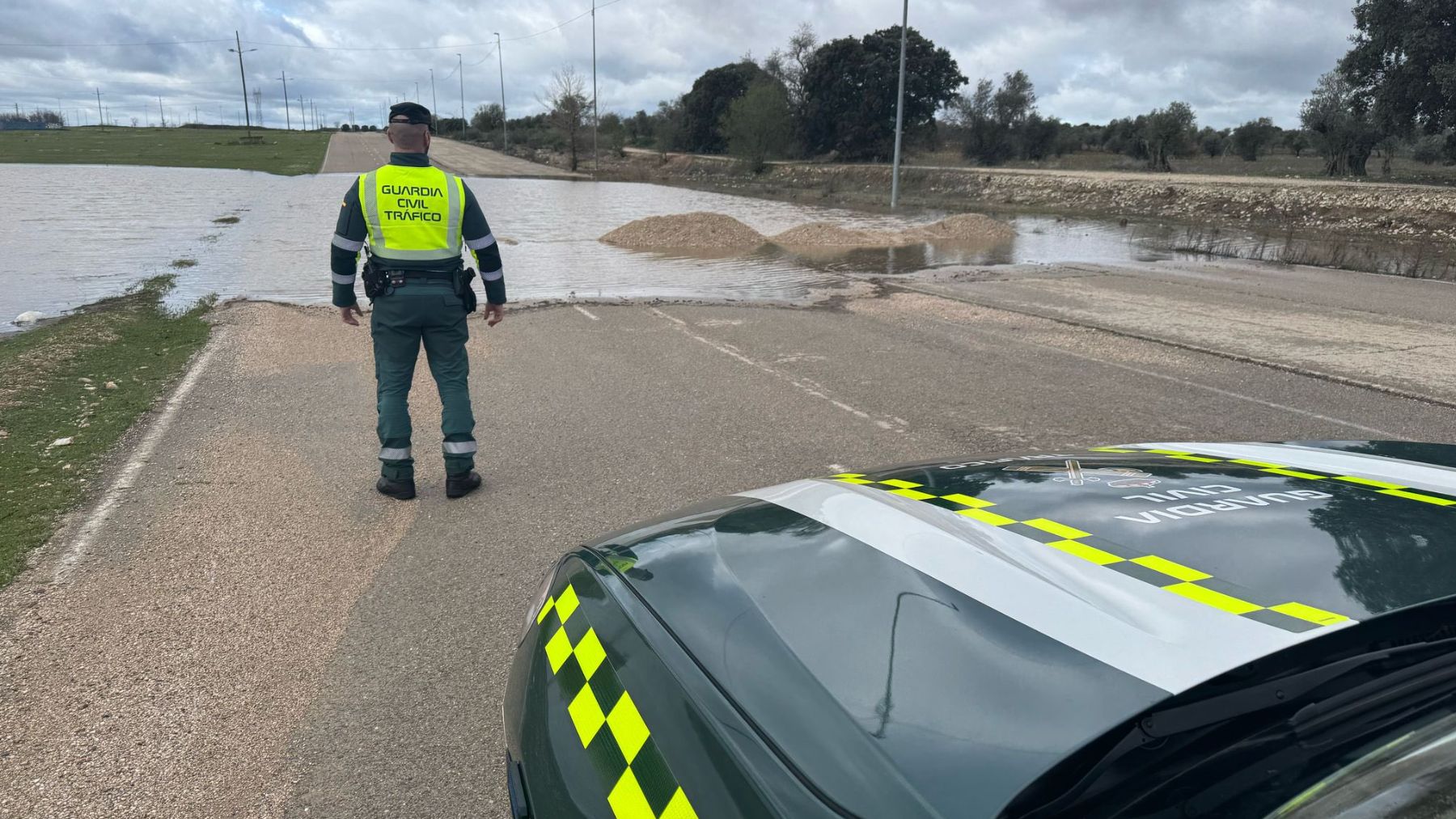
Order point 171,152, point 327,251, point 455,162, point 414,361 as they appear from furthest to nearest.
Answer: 1. point 455,162
2. point 171,152
3. point 327,251
4. point 414,361

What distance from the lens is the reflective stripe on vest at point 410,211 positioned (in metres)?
4.55

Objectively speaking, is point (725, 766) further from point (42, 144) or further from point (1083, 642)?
point (42, 144)

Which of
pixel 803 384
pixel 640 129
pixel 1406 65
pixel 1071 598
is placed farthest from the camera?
pixel 640 129

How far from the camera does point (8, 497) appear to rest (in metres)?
4.66

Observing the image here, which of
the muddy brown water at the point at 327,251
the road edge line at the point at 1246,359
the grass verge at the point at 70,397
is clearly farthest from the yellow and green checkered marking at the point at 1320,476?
A: the muddy brown water at the point at 327,251

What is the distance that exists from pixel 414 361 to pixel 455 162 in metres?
71.0

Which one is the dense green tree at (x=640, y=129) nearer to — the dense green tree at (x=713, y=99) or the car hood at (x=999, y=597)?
the dense green tree at (x=713, y=99)

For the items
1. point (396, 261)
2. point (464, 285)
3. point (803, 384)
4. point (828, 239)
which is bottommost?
point (803, 384)

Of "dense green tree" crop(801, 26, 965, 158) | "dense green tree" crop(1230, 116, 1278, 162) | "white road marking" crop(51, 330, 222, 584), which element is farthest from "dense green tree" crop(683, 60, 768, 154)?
"white road marking" crop(51, 330, 222, 584)

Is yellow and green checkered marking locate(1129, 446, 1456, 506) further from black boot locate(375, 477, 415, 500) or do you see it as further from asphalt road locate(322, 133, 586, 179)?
asphalt road locate(322, 133, 586, 179)

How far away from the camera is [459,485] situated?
487 centimetres

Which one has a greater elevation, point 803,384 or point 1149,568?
point 1149,568

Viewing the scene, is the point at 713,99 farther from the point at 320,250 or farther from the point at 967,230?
the point at 320,250

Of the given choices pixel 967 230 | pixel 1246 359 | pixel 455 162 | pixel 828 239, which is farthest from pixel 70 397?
pixel 455 162
